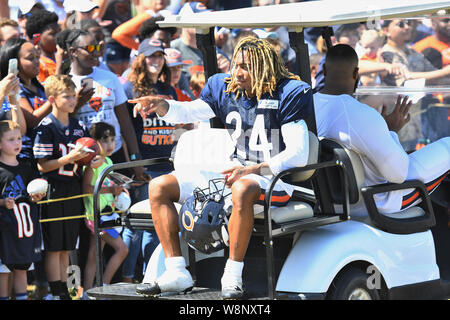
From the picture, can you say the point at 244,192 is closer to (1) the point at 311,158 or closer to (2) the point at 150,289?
(1) the point at 311,158

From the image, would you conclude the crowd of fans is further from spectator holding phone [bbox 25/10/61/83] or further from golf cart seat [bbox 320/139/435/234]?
golf cart seat [bbox 320/139/435/234]

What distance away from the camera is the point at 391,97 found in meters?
6.45

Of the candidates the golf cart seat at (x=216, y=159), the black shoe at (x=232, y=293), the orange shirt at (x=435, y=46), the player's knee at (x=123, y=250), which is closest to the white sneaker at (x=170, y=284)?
the black shoe at (x=232, y=293)

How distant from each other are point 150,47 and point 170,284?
295 cm

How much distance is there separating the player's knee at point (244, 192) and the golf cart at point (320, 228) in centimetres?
13

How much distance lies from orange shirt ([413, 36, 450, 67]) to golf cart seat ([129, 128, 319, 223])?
2587 mm

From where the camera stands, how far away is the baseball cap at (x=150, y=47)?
7.10m

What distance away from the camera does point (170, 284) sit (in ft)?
15.4

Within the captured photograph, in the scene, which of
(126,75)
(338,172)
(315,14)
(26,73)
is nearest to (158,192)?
(338,172)

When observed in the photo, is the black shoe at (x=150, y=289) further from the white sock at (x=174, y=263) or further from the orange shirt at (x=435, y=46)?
the orange shirt at (x=435, y=46)

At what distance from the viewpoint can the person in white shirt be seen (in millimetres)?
5129

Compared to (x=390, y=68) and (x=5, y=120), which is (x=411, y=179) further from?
(x=5, y=120)

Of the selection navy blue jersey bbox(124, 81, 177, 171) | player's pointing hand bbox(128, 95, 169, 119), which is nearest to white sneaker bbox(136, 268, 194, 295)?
player's pointing hand bbox(128, 95, 169, 119)

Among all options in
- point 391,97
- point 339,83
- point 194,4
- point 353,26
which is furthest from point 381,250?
point 194,4
